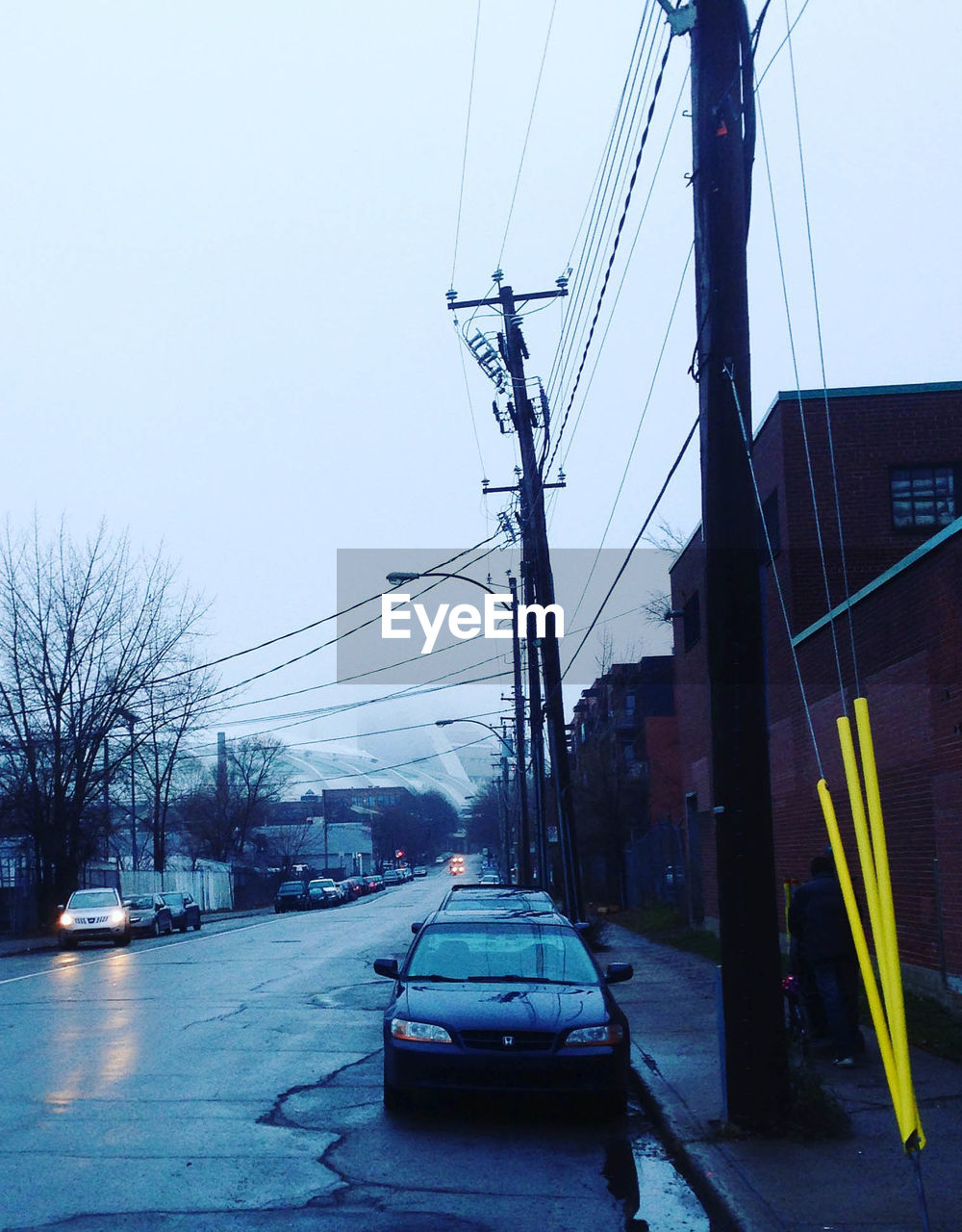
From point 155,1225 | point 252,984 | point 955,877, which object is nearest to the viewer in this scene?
point 155,1225

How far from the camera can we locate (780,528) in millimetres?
20969

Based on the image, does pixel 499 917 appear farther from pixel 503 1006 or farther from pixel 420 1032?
pixel 420 1032

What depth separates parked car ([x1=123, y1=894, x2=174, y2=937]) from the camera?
3891cm

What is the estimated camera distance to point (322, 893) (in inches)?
2559

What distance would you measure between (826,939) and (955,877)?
2.33m

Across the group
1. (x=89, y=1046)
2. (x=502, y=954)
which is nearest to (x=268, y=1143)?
(x=502, y=954)

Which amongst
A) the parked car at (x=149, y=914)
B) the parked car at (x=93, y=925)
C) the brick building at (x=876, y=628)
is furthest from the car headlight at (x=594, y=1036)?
the parked car at (x=149, y=914)

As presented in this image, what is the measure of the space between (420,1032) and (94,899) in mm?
28160

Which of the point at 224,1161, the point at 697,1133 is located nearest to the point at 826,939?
the point at 697,1133

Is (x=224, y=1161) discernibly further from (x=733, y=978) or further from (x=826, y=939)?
(x=826, y=939)

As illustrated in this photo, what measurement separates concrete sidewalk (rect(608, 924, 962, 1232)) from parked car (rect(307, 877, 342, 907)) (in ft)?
175

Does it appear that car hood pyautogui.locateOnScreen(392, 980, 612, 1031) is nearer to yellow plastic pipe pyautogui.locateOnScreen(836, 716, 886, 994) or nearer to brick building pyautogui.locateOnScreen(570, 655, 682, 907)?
yellow plastic pipe pyautogui.locateOnScreen(836, 716, 886, 994)

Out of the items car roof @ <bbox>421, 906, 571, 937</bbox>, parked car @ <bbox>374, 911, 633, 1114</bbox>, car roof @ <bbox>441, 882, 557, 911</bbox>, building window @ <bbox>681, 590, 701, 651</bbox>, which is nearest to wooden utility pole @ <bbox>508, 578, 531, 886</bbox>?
building window @ <bbox>681, 590, 701, 651</bbox>

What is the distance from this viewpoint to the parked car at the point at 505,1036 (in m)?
8.99
